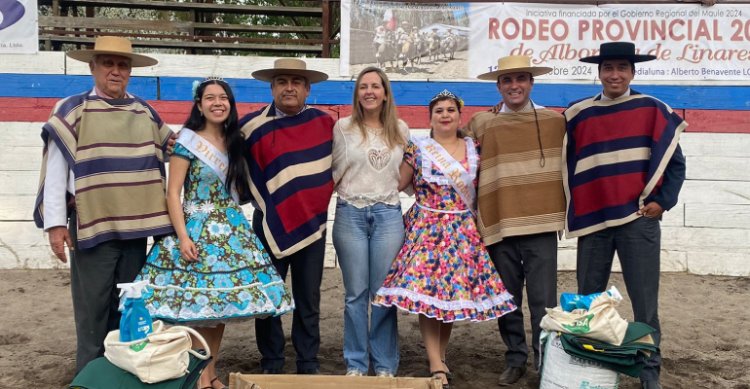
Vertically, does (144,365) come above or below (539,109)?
below

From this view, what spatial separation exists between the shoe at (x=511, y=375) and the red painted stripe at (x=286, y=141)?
1.66 meters

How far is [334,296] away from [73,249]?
9.51 ft

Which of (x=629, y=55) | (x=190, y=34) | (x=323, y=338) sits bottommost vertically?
(x=323, y=338)

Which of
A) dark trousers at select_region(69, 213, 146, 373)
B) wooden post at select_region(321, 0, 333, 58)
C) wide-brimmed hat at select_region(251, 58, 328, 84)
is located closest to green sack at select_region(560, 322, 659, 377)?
wide-brimmed hat at select_region(251, 58, 328, 84)

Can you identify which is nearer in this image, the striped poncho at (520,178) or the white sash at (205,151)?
the white sash at (205,151)

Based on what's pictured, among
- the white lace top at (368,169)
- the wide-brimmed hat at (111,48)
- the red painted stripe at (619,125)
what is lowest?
the white lace top at (368,169)

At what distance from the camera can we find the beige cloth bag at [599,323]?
2973 millimetres

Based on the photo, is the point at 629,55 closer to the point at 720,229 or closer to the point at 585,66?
the point at 585,66

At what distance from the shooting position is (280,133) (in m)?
3.59

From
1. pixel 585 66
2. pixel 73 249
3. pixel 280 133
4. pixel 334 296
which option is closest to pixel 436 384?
pixel 280 133

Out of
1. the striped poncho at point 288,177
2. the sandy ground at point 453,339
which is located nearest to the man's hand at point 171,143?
the striped poncho at point 288,177

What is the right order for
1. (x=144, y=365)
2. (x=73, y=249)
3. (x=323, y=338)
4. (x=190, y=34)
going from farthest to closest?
(x=190, y=34)
(x=323, y=338)
(x=73, y=249)
(x=144, y=365)

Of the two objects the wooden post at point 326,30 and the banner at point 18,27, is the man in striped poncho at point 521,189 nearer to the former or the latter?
the wooden post at point 326,30

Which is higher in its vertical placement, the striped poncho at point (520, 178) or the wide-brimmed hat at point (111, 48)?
the wide-brimmed hat at point (111, 48)
